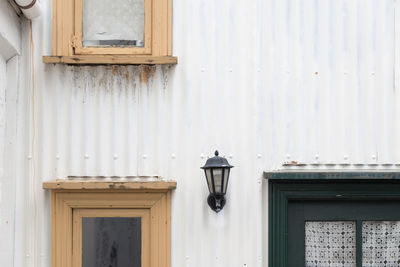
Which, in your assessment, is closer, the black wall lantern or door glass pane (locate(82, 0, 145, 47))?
the black wall lantern

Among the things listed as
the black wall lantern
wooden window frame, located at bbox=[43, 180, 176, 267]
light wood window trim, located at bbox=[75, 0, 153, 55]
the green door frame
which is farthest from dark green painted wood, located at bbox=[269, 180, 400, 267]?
light wood window trim, located at bbox=[75, 0, 153, 55]

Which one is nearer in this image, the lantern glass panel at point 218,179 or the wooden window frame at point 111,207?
the lantern glass panel at point 218,179

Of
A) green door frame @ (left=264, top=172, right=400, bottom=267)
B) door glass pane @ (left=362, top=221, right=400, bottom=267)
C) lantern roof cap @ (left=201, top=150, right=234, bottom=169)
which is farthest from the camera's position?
door glass pane @ (left=362, top=221, right=400, bottom=267)

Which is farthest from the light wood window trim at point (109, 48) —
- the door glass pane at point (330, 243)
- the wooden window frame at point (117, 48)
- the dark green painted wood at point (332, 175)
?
the door glass pane at point (330, 243)

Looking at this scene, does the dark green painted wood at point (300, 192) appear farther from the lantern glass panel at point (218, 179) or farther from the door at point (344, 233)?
the lantern glass panel at point (218, 179)

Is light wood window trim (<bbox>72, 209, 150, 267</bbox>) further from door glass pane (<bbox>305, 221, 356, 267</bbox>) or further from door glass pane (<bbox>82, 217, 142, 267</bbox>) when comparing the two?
door glass pane (<bbox>305, 221, 356, 267</bbox>)

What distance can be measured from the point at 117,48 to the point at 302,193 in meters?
1.74

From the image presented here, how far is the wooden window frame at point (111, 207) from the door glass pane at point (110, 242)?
0.27 feet

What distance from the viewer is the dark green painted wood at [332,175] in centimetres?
395

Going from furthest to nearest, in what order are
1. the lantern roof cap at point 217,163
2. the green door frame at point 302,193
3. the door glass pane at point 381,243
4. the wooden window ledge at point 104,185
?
the door glass pane at point 381,243 → the green door frame at point 302,193 → the wooden window ledge at point 104,185 → the lantern roof cap at point 217,163

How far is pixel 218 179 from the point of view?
3.86 m

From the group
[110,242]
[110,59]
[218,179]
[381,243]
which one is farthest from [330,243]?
[110,59]

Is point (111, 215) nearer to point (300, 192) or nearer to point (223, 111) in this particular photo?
point (223, 111)

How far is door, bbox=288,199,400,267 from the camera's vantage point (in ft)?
13.6
